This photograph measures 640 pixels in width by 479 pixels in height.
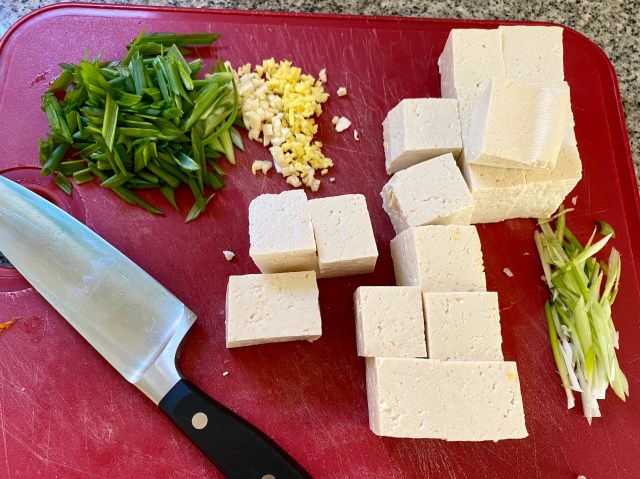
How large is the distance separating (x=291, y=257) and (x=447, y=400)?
31.5 inches

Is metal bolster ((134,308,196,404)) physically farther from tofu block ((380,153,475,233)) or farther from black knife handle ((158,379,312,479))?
tofu block ((380,153,475,233))

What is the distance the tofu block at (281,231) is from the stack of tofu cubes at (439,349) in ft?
0.97

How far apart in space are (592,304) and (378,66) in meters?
1.46

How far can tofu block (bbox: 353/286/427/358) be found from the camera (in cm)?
218

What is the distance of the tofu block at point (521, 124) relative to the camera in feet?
7.45

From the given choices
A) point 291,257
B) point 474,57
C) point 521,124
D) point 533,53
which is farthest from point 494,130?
point 291,257

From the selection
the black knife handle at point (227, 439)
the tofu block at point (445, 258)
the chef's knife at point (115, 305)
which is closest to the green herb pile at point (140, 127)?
the chef's knife at point (115, 305)

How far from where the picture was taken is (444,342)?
2.20m

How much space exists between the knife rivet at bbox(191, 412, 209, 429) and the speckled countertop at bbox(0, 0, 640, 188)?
206 centimetres

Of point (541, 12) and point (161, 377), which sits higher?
point (541, 12)

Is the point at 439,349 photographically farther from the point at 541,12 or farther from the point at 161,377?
the point at 541,12

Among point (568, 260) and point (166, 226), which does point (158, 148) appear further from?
point (568, 260)

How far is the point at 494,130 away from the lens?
2277 mm

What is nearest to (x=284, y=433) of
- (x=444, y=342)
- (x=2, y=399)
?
(x=444, y=342)
